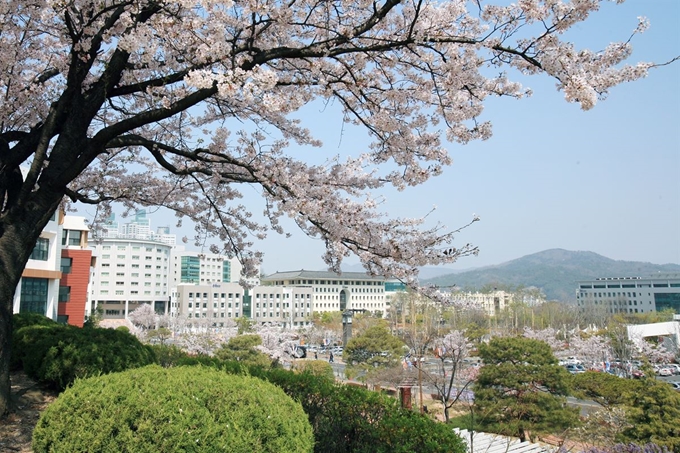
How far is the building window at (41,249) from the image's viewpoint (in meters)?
21.3

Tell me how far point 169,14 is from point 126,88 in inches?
53.5

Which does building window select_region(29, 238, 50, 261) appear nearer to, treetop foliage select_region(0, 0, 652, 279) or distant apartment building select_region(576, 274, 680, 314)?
treetop foliage select_region(0, 0, 652, 279)

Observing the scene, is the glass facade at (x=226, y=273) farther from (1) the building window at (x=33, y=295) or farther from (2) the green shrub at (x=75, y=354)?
(2) the green shrub at (x=75, y=354)

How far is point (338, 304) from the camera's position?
3634 inches

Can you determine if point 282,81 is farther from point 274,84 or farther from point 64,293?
point 64,293

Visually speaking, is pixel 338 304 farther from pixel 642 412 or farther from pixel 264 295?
pixel 642 412

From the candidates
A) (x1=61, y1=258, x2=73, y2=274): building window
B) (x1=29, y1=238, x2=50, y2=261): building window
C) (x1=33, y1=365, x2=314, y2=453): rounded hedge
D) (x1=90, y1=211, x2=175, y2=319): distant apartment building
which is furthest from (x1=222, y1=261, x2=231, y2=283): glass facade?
(x1=33, y1=365, x2=314, y2=453): rounded hedge

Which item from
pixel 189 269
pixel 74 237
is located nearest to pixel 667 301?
pixel 189 269

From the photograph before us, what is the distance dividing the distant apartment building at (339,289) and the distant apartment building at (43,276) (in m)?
65.0

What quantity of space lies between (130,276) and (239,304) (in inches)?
670

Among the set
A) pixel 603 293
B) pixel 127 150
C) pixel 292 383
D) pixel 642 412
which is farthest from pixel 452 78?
pixel 603 293

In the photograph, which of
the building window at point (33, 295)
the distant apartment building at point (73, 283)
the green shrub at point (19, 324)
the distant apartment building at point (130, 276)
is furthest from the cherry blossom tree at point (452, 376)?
the distant apartment building at point (130, 276)

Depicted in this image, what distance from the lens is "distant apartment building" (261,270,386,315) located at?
90875mm

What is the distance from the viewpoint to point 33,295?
21578 millimetres
